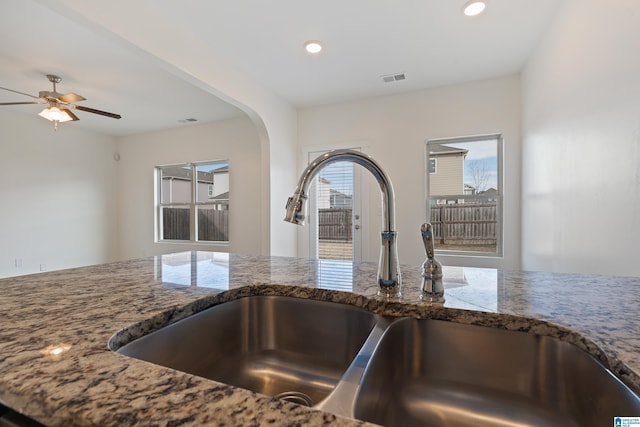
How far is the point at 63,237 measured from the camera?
4914 mm

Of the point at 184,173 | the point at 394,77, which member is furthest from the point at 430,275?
the point at 184,173

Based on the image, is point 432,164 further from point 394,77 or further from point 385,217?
point 385,217

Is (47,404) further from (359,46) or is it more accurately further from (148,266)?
(359,46)

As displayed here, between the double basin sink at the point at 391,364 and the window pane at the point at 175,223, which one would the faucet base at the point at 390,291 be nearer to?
the double basin sink at the point at 391,364

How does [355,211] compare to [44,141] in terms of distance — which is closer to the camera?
[355,211]

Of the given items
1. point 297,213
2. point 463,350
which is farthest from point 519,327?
point 297,213

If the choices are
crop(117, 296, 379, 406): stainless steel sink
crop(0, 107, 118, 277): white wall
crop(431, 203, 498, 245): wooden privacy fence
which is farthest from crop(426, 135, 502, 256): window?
crop(0, 107, 118, 277): white wall

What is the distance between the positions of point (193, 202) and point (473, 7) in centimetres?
476

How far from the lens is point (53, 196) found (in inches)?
189

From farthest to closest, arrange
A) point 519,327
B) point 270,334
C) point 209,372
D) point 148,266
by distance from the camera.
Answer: point 148,266 → point 270,334 → point 209,372 → point 519,327

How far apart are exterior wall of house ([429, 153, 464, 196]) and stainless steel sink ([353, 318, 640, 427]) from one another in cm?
325

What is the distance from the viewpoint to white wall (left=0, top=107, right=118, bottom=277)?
14.1ft

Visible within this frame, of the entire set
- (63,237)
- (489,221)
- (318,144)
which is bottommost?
(63,237)

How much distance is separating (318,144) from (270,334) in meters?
3.57
